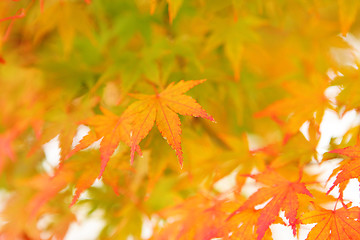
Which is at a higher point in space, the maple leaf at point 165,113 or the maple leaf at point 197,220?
the maple leaf at point 165,113

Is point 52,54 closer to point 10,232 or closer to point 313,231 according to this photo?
point 10,232

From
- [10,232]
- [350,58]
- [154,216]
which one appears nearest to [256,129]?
[350,58]

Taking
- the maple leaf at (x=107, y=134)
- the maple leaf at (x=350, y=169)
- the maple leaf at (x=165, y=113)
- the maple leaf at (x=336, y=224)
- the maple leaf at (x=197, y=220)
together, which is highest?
the maple leaf at (x=165, y=113)

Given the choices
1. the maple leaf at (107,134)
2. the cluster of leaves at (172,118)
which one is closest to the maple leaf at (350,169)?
the cluster of leaves at (172,118)

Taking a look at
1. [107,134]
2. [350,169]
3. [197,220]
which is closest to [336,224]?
[350,169]

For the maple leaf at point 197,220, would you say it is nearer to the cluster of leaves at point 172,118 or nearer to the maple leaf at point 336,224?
the cluster of leaves at point 172,118

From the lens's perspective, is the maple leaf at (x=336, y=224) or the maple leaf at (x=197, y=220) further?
the maple leaf at (x=197, y=220)
